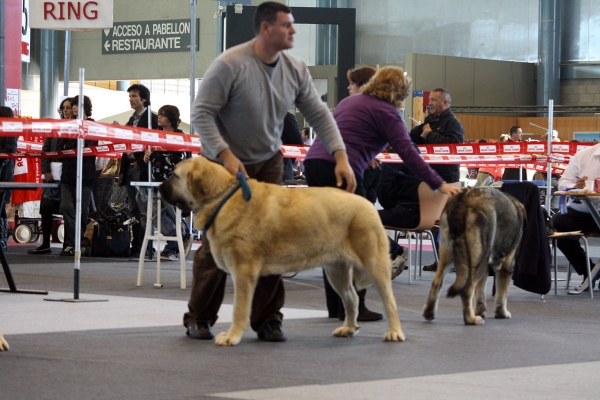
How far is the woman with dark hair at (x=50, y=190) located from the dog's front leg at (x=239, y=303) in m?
7.02

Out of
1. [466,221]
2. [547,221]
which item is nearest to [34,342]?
[466,221]

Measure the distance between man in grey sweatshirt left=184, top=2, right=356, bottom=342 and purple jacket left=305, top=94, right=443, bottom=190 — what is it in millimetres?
664

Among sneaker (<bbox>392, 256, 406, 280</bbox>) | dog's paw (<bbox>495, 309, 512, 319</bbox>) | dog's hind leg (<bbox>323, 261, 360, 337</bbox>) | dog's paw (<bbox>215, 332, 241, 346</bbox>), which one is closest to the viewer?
dog's paw (<bbox>215, 332, 241, 346</bbox>)

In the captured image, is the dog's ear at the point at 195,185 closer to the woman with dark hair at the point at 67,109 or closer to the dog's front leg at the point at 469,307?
the dog's front leg at the point at 469,307

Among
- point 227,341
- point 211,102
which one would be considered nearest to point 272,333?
point 227,341

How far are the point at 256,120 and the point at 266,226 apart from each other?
58 centimetres

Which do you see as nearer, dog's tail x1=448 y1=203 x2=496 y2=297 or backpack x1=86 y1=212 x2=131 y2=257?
dog's tail x1=448 y1=203 x2=496 y2=297

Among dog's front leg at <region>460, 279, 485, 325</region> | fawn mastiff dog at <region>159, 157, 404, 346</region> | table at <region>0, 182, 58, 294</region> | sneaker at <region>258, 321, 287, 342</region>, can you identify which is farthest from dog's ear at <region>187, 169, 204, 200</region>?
table at <region>0, 182, 58, 294</region>

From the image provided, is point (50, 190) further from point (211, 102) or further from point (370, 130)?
point (211, 102)

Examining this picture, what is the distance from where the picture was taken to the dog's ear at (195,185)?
188 inches

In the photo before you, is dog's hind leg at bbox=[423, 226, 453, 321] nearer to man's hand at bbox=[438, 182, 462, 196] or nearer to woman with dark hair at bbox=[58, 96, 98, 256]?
man's hand at bbox=[438, 182, 462, 196]

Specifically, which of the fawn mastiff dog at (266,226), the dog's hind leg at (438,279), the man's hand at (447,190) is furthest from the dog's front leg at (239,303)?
the dog's hind leg at (438,279)

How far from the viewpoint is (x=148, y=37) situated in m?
25.3

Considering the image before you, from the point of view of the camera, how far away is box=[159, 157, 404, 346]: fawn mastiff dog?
476 centimetres
